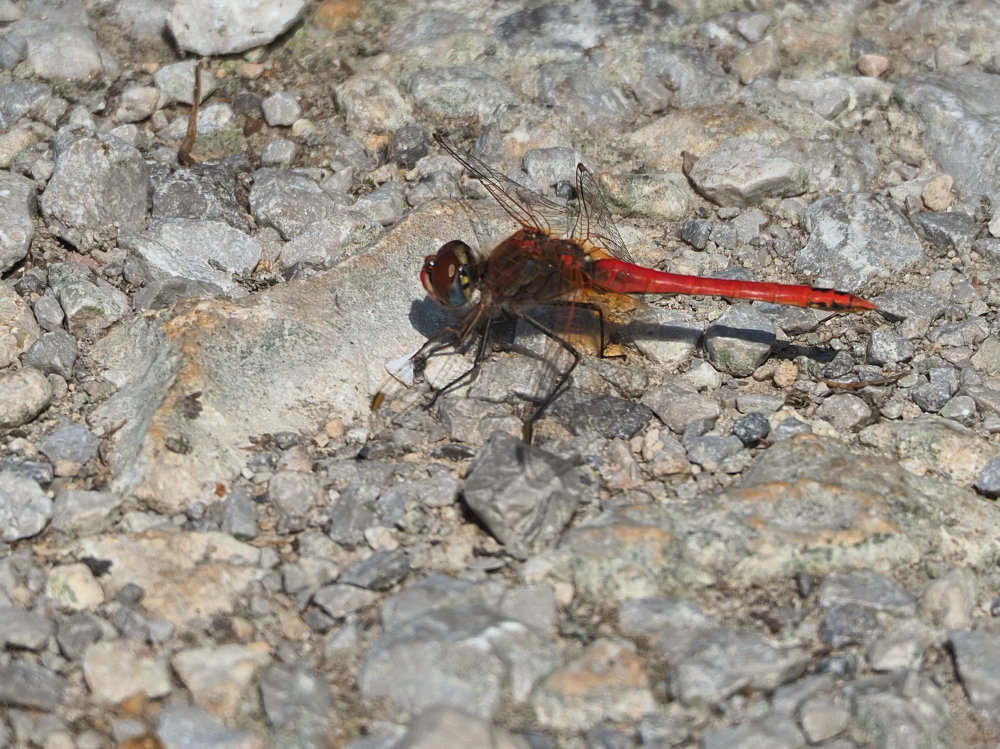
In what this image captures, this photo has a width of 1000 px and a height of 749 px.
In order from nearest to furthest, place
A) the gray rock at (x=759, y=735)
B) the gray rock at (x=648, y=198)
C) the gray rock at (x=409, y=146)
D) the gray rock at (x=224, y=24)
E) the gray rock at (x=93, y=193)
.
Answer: the gray rock at (x=759, y=735) → the gray rock at (x=93, y=193) → the gray rock at (x=648, y=198) → the gray rock at (x=409, y=146) → the gray rock at (x=224, y=24)

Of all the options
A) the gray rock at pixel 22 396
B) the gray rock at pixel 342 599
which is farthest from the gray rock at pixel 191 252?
the gray rock at pixel 342 599

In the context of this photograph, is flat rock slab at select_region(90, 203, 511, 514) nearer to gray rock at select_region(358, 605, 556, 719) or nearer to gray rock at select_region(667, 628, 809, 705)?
gray rock at select_region(358, 605, 556, 719)

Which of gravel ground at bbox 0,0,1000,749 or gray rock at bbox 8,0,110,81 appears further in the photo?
gray rock at bbox 8,0,110,81

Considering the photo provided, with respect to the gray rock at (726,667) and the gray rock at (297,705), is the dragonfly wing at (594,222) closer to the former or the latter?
the gray rock at (726,667)

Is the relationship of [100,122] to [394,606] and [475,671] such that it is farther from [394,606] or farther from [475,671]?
[475,671]

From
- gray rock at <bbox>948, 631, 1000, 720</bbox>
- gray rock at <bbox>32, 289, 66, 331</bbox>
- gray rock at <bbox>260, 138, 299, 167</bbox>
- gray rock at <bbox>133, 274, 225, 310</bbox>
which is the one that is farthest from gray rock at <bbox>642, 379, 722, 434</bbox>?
gray rock at <bbox>32, 289, 66, 331</bbox>

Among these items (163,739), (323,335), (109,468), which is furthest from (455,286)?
(163,739)
